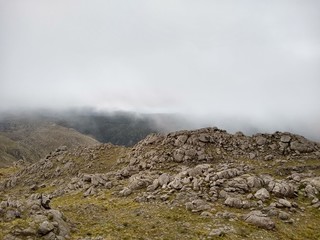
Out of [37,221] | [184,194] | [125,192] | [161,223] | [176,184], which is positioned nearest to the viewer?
[37,221]

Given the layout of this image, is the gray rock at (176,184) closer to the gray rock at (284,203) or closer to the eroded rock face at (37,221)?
the gray rock at (284,203)

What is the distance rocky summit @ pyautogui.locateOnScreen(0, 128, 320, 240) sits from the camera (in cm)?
3788

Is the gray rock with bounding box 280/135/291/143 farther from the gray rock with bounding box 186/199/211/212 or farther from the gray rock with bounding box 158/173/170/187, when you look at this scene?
the gray rock with bounding box 186/199/211/212

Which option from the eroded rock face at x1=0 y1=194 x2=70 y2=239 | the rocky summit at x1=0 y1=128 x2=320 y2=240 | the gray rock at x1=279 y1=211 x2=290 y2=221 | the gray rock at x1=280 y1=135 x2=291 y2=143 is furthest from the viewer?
the gray rock at x1=280 y1=135 x2=291 y2=143

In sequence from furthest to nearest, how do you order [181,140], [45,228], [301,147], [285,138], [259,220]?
[181,140], [285,138], [301,147], [259,220], [45,228]

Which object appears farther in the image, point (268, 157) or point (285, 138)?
point (285, 138)

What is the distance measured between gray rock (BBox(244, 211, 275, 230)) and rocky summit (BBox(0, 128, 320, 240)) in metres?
0.12

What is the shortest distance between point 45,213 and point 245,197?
92.6ft

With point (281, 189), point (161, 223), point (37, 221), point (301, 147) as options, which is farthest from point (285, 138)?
point (37, 221)

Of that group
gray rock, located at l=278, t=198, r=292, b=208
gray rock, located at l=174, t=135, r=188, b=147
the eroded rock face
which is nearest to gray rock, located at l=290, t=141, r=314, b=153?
gray rock, located at l=174, t=135, r=188, b=147

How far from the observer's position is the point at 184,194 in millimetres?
51250

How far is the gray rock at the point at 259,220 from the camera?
138 ft

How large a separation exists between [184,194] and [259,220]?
1210 centimetres

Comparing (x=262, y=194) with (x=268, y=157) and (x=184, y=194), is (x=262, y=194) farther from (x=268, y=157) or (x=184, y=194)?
(x=268, y=157)
